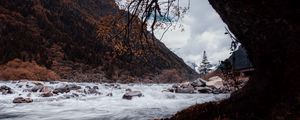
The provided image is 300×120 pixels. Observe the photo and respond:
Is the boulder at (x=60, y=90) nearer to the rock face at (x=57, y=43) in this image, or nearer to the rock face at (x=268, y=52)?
the rock face at (x=268, y=52)

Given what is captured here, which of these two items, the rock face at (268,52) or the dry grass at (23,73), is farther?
the dry grass at (23,73)

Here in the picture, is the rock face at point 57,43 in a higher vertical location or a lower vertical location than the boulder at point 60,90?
higher

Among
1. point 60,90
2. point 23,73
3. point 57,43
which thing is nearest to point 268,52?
point 60,90

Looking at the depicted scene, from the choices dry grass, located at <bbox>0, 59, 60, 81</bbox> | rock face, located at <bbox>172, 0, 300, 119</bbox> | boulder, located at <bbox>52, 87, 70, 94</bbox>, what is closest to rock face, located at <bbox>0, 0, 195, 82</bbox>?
dry grass, located at <bbox>0, 59, 60, 81</bbox>

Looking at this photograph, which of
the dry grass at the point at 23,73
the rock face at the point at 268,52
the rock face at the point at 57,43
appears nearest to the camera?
the rock face at the point at 268,52

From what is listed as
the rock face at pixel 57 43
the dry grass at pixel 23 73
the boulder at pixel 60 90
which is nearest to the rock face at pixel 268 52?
the boulder at pixel 60 90

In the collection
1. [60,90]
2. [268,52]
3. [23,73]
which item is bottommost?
[268,52]

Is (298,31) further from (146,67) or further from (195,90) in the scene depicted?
(146,67)

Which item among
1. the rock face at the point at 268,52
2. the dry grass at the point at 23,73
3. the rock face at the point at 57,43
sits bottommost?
the rock face at the point at 268,52

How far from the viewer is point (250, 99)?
6176 millimetres

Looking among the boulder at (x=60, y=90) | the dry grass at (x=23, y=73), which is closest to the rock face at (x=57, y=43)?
the dry grass at (x=23, y=73)

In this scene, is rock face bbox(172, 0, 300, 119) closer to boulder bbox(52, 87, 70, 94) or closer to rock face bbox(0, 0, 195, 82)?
boulder bbox(52, 87, 70, 94)

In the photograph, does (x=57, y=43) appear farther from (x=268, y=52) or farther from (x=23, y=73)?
(x=268, y=52)

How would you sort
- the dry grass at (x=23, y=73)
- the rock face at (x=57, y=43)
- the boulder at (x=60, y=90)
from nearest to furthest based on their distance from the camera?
the boulder at (x=60, y=90)
the dry grass at (x=23, y=73)
the rock face at (x=57, y=43)
